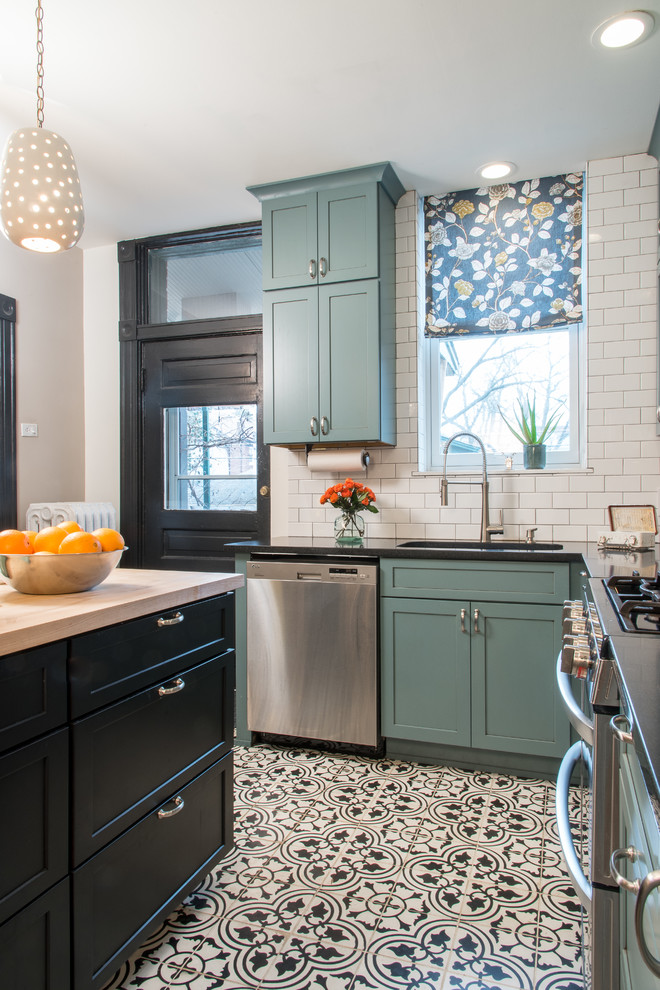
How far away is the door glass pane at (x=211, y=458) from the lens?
3.83 meters

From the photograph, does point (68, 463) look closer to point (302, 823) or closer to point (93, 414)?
point (93, 414)

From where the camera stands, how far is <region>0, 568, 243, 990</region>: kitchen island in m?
1.20

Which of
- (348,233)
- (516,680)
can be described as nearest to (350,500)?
(516,680)

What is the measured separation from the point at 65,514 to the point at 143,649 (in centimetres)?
242

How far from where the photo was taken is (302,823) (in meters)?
2.30

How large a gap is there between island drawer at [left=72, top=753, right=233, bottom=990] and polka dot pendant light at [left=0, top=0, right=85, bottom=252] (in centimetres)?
157

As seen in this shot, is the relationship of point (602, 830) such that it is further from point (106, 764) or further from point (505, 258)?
point (505, 258)

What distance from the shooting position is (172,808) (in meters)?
1.66

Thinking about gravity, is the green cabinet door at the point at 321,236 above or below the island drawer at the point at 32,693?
above

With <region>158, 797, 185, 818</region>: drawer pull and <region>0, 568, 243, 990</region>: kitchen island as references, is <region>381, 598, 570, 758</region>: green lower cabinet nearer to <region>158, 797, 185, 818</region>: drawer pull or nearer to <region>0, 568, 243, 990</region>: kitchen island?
<region>0, 568, 243, 990</region>: kitchen island

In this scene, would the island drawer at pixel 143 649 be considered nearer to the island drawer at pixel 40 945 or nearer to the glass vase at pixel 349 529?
the island drawer at pixel 40 945

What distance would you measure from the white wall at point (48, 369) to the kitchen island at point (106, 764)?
232 cm

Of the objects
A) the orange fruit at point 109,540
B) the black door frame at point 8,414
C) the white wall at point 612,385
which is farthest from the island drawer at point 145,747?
the black door frame at point 8,414

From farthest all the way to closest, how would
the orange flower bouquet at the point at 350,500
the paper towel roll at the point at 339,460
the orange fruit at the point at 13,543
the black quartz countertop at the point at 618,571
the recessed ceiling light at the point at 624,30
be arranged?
the paper towel roll at the point at 339,460
the orange flower bouquet at the point at 350,500
the recessed ceiling light at the point at 624,30
the orange fruit at the point at 13,543
the black quartz countertop at the point at 618,571
